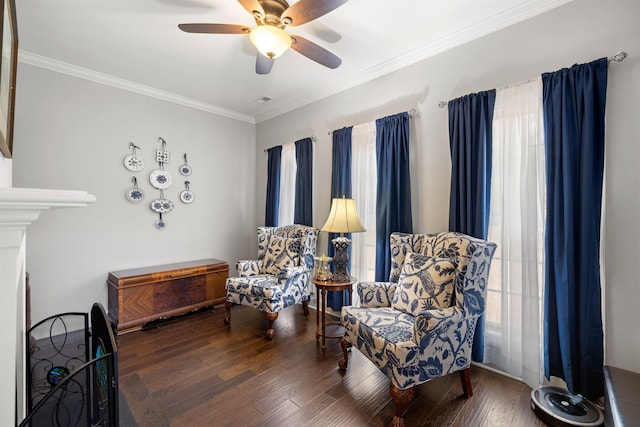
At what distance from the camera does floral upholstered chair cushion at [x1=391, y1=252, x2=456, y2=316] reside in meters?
1.96

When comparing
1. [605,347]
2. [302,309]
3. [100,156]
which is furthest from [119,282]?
[605,347]

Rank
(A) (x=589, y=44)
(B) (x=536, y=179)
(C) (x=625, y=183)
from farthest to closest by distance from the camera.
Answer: (B) (x=536, y=179) < (A) (x=589, y=44) < (C) (x=625, y=183)

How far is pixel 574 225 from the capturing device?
5.89 feet

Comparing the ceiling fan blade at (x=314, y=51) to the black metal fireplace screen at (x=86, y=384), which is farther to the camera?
the ceiling fan blade at (x=314, y=51)

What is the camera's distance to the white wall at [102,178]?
9.18 ft

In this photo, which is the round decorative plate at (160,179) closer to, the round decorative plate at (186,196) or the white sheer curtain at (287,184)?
the round decorative plate at (186,196)

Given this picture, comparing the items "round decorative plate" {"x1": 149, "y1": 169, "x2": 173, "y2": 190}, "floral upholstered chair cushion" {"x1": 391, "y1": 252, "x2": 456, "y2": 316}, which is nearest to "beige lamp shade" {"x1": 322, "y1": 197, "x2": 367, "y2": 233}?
"floral upholstered chair cushion" {"x1": 391, "y1": 252, "x2": 456, "y2": 316}

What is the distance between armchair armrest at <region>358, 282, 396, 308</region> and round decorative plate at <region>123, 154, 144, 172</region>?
Answer: 293cm

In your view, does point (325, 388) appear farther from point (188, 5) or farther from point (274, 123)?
point (274, 123)

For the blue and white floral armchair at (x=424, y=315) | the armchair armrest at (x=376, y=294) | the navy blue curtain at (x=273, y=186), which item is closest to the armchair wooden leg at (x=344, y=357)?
the blue and white floral armchair at (x=424, y=315)

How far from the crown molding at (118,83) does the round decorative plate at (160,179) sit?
3.04 ft

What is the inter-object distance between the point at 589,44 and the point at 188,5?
273 cm

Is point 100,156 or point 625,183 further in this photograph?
point 100,156

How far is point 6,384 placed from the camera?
2.64 feet
